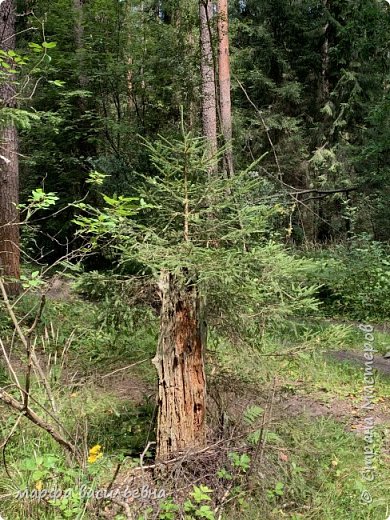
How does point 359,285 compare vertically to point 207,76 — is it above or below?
below

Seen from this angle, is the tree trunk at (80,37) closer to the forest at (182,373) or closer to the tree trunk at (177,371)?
the forest at (182,373)

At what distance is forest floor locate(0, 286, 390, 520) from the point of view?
287 centimetres

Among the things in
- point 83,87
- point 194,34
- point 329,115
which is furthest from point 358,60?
point 83,87

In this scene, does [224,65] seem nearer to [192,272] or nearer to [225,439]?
[192,272]

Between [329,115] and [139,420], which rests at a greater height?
[329,115]

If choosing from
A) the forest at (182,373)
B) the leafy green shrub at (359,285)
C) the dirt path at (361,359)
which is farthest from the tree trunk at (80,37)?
the dirt path at (361,359)

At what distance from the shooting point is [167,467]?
292cm

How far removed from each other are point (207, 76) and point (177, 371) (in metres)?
7.94

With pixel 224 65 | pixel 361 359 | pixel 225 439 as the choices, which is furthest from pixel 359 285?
pixel 225 439

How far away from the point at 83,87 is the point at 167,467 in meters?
11.6

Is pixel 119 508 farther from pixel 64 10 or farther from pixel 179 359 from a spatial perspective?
pixel 64 10

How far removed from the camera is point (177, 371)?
3041 mm

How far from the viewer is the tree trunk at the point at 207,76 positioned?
9258 millimetres

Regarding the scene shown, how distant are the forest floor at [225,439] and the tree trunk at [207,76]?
6.12 metres
